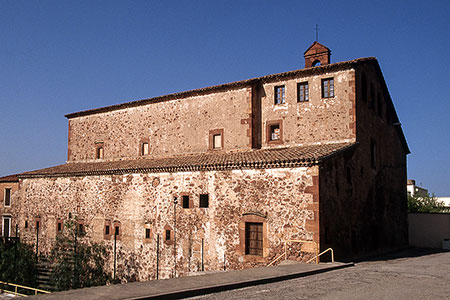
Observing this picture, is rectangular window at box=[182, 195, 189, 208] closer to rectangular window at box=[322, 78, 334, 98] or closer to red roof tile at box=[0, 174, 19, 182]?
rectangular window at box=[322, 78, 334, 98]

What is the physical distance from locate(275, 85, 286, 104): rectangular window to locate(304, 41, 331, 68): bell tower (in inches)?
92.0

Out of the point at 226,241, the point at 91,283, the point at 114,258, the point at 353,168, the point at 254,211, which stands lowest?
the point at 91,283

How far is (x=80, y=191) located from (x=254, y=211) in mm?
11730

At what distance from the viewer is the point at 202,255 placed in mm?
17734

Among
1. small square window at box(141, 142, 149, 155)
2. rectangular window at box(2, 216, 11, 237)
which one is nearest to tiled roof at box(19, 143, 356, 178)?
small square window at box(141, 142, 149, 155)

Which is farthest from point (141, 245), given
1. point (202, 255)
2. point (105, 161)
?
point (105, 161)

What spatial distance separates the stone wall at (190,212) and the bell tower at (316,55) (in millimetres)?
8252

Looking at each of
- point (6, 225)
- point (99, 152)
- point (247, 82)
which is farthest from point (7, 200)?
point (247, 82)

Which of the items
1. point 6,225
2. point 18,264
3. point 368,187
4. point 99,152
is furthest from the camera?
point 6,225

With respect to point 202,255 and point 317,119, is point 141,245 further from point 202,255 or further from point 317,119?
point 317,119

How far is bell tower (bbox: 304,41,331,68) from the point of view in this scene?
21.6 meters

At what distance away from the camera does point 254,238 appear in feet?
54.5

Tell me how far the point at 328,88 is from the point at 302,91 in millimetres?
1300

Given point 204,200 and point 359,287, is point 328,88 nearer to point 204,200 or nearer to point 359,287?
point 204,200
